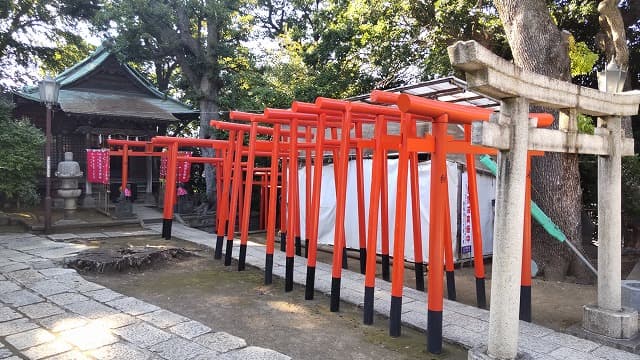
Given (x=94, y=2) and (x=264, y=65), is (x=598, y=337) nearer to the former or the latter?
(x=264, y=65)

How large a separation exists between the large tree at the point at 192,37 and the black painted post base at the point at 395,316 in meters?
12.2

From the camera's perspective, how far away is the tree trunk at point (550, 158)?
8.21 m

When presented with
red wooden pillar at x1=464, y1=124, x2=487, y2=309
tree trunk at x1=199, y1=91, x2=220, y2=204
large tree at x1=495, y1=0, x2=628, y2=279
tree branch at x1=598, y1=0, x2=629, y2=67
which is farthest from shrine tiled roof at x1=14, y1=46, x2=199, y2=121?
tree branch at x1=598, y1=0, x2=629, y2=67

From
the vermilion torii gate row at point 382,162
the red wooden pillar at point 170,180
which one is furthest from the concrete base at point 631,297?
the red wooden pillar at point 170,180

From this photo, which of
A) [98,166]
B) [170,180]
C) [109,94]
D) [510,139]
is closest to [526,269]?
[510,139]

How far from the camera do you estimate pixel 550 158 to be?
8.45m

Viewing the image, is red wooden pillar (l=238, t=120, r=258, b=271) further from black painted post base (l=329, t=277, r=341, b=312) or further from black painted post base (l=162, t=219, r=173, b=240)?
black painted post base (l=162, t=219, r=173, b=240)

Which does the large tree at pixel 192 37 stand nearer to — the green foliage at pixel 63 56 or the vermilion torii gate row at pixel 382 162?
the green foliage at pixel 63 56

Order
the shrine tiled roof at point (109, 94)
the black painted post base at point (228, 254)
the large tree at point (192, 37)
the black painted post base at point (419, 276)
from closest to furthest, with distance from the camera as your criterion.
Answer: the black painted post base at point (419, 276), the black painted post base at point (228, 254), the shrine tiled roof at point (109, 94), the large tree at point (192, 37)

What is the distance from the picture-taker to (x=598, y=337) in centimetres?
503

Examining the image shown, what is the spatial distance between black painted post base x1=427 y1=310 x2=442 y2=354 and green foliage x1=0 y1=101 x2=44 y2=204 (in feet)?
34.4

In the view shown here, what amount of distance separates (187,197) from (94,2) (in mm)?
8118

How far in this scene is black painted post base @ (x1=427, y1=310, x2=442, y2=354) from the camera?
4.65 m

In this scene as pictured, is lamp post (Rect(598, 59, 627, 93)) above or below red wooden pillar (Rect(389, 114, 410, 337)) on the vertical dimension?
above
